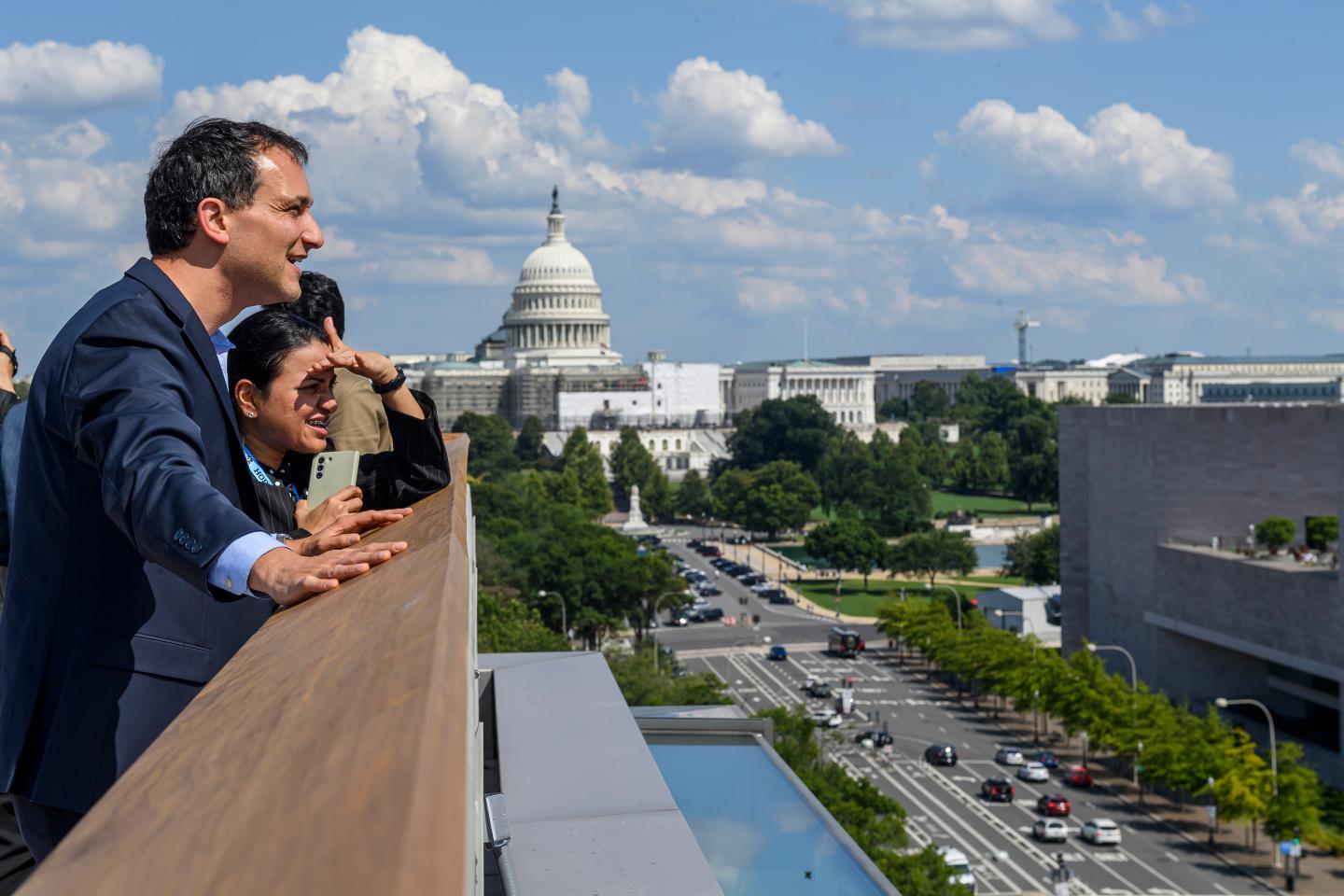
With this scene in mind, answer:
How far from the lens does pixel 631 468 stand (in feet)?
361

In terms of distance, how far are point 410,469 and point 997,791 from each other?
3531 centimetres

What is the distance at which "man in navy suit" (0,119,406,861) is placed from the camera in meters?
2.51

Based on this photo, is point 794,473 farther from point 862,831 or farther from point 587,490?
point 862,831

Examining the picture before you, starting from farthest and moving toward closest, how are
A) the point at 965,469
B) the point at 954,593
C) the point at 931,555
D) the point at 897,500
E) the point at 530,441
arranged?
the point at 530,441 → the point at 965,469 → the point at 897,500 → the point at 931,555 → the point at 954,593

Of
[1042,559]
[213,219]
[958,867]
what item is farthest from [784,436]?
[213,219]

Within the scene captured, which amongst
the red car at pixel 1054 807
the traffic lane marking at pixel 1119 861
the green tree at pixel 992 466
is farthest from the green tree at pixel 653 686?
the green tree at pixel 992 466

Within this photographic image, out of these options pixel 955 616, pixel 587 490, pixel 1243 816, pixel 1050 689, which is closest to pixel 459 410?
pixel 587 490

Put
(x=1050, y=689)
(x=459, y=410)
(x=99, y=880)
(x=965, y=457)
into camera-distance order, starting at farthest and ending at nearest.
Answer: (x=459, y=410)
(x=965, y=457)
(x=1050, y=689)
(x=99, y=880)

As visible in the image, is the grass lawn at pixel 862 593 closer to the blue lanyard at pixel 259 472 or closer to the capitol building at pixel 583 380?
the capitol building at pixel 583 380

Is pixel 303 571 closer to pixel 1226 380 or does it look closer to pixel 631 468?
pixel 631 468

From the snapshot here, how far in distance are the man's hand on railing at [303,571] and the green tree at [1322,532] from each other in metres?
45.8

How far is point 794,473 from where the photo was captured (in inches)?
3812

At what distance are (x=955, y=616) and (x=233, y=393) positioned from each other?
57.3m

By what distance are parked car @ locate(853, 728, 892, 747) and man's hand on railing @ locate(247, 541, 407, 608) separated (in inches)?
1580
